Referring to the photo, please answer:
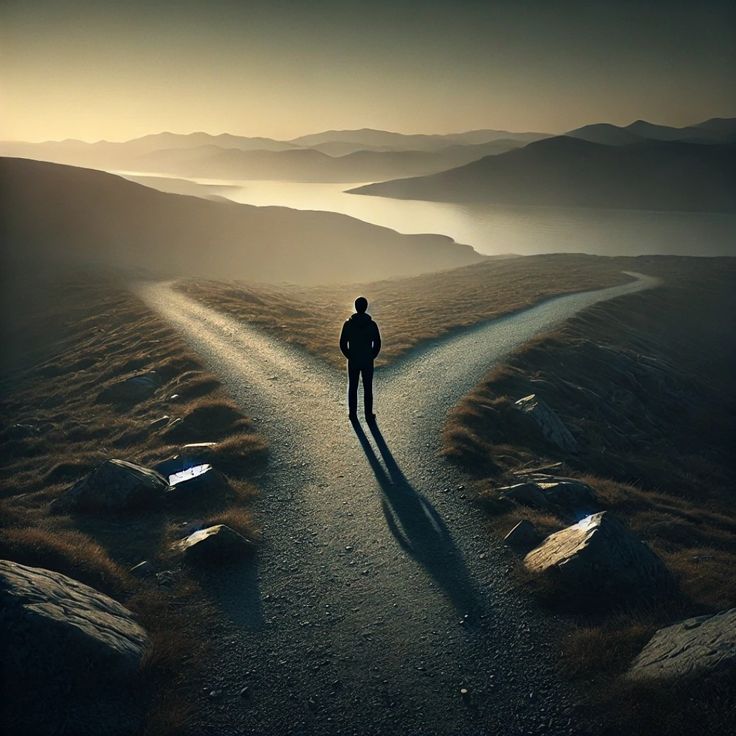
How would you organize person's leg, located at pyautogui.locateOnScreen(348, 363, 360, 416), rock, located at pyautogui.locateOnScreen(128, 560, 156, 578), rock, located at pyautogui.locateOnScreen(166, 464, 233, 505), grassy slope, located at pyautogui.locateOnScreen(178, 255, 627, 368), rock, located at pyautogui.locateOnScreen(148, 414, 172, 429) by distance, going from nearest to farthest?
rock, located at pyautogui.locateOnScreen(128, 560, 156, 578), rock, located at pyautogui.locateOnScreen(166, 464, 233, 505), person's leg, located at pyautogui.locateOnScreen(348, 363, 360, 416), rock, located at pyautogui.locateOnScreen(148, 414, 172, 429), grassy slope, located at pyautogui.locateOnScreen(178, 255, 627, 368)

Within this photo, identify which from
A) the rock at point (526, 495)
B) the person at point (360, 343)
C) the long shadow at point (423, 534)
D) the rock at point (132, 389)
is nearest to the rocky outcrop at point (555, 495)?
the rock at point (526, 495)

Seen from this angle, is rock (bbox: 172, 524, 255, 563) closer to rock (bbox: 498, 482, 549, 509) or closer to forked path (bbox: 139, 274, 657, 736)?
forked path (bbox: 139, 274, 657, 736)

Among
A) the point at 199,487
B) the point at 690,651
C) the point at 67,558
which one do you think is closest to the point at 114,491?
the point at 199,487

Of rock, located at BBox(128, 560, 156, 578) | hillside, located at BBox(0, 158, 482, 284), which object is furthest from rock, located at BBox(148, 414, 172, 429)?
hillside, located at BBox(0, 158, 482, 284)

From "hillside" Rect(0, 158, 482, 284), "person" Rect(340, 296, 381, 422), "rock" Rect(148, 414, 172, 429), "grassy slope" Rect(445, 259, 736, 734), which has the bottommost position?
"grassy slope" Rect(445, 259, 736, 734)

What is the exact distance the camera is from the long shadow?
33.1 feet

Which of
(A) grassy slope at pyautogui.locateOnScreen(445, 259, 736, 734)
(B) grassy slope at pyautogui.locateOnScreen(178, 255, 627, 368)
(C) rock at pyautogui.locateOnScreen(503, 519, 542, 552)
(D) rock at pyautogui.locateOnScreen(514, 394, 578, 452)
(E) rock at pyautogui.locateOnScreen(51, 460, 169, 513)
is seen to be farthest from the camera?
(B) grassy slope at pyautogui.locateOnScreen(178, 255, 627, 368)

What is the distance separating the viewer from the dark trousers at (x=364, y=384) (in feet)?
54.5

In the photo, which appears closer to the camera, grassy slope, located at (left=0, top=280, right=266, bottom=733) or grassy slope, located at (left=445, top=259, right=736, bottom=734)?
grassy slope, located at (left=445, top=259, right=736, bottom=734)

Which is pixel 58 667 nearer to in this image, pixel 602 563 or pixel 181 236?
pixel 602 563

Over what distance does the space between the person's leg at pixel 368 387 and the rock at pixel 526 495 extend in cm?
525

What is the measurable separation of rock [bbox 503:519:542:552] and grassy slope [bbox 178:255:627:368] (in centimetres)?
1462

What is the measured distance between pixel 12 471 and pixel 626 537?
61.3 ft

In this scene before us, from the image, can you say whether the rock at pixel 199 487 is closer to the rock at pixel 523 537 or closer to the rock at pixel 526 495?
the rock at pixel 523 537
